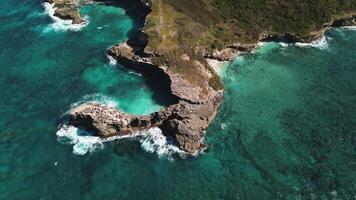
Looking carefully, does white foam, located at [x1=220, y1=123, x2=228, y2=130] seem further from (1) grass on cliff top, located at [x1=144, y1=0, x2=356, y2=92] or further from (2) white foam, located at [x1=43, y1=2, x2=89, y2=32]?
(2) white foam, located at [x1=43, y1=2, x2=89, y2=32]

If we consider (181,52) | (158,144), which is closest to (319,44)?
(181,52)

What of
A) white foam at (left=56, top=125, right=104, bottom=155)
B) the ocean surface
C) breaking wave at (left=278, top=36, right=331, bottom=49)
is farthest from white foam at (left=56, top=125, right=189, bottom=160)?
breaking wave at (left=278, top=36, right=331, bottom=49)

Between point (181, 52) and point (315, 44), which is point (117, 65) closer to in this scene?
point (181, 52)

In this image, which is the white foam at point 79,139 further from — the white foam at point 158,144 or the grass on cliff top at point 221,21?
the grass on cliff top at point 221,21

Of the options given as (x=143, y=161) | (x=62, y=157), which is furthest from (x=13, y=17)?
(x=143, y=161)

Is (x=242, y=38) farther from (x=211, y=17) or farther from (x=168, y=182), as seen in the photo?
(x=168, y=182)

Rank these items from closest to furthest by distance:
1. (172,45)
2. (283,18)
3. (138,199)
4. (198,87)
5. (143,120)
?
1. (138,199)
2. (143,120)
3. (198,87)
4. (172,45)
5. (283,18)
